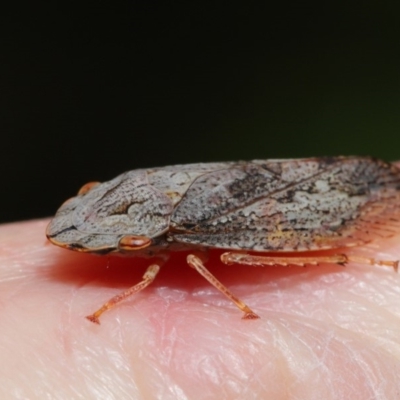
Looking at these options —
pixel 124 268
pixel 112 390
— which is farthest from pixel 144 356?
pixel 124 268

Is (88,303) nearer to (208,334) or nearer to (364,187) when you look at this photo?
(208,334)

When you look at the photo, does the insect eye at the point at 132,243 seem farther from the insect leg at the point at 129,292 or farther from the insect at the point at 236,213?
the insect leg at the point at 129,292

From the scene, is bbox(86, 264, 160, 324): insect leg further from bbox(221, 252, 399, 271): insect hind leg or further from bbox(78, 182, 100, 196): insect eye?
bbox(78, 182, 100, 196): insect eye

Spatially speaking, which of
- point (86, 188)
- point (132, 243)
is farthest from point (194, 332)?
point (86, 188)

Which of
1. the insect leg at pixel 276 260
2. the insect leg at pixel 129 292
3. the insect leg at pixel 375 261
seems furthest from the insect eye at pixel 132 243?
the insect leg at pixel 375 261

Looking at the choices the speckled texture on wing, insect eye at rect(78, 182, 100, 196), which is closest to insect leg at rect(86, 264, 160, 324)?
the speckled texture on wing

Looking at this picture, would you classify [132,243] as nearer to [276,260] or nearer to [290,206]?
[276,260]
